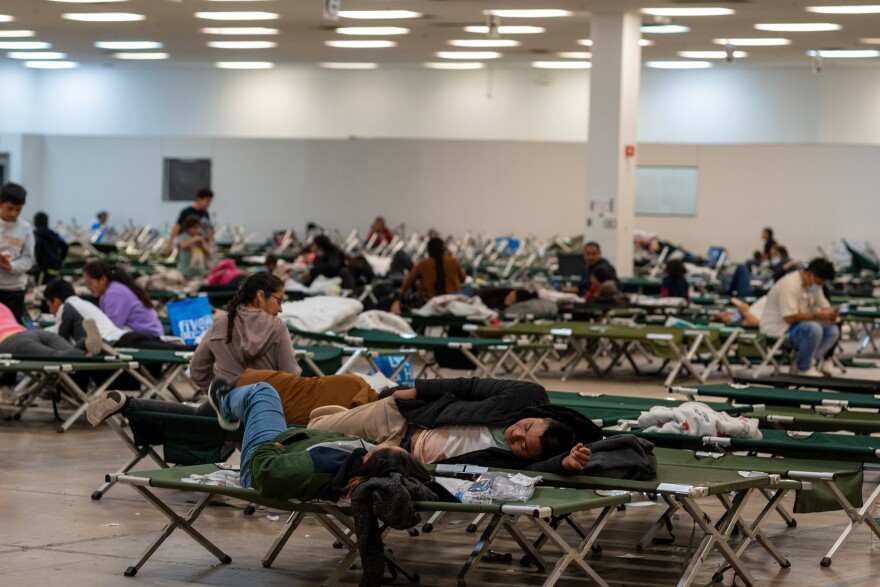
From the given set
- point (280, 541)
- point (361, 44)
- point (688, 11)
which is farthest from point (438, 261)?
point (361, 44)

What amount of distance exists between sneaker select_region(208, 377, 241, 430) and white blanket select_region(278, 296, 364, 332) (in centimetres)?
457

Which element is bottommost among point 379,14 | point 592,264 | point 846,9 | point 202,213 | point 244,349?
point 592,264

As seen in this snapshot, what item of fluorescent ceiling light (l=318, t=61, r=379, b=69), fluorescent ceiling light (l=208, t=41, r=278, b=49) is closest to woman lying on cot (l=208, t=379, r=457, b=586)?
fluorescent ceiling light (l=208, t=41, r=278, b=49)

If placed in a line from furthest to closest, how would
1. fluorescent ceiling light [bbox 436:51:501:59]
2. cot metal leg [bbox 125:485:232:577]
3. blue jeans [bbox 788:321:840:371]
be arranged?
fluorescent ceiling light [bbox 436:51:501:59] → blue jeans [bbox 788:321:840:371] → cot metal leg [bbox 125:485:232:577]

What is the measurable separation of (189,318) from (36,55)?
54.0ft

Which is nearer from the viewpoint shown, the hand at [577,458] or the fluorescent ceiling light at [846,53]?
the hand at [577,458]

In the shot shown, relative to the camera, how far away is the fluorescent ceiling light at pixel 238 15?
17750 mm

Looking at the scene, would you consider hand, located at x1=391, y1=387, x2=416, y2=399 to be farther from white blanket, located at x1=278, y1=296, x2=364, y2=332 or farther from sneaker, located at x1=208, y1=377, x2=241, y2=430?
white blanket, located at x1=278, y1=296, x2=364, y2=332

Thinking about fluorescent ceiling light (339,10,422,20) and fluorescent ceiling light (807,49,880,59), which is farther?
fluorescent ceiling light (807,49,880,59)

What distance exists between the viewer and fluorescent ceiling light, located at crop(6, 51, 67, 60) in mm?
24203

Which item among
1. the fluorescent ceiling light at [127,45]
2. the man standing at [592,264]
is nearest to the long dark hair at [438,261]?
the man standing at [592,264]

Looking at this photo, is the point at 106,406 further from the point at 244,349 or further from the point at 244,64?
the point at 244,64

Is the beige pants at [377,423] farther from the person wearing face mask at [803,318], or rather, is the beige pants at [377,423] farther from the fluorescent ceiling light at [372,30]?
the fluorescent ceiling light at [372,30]

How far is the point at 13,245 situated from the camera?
896 centimetres
